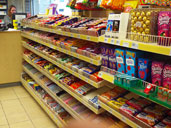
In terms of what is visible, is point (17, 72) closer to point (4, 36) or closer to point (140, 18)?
point (4, 36)

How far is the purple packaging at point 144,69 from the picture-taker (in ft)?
5.35

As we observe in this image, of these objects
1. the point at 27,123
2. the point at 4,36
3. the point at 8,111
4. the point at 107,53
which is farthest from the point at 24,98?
the point at 107,53

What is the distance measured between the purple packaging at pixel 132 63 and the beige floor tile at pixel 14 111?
2.44m

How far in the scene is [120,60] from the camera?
1851 mm

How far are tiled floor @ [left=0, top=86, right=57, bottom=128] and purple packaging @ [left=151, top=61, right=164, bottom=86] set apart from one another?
7.37ft

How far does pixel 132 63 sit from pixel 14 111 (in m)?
2.84

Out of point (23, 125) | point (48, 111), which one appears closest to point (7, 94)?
point (23, 125)

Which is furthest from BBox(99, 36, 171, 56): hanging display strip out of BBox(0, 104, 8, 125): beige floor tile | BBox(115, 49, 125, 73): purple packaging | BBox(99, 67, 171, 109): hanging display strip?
BBox(0, 104, 8, 125): beige floor tile

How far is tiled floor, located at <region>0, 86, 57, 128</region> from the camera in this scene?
11.1ft

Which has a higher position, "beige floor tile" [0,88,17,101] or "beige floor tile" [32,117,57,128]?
"beige floor tile" [0,88,17,101]

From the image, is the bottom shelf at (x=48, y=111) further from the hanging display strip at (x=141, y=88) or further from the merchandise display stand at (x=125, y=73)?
the hanging display strip at (x=141, y=88)

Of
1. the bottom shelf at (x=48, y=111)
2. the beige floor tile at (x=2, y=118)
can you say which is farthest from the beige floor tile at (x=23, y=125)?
the bottom shelf at (x=48, y=111)

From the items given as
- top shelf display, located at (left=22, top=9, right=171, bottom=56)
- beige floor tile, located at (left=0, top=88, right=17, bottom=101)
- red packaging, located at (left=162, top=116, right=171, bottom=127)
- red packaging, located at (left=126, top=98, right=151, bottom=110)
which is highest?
top shelf display, located at (left=22, top=9, right=171, bottom=56)

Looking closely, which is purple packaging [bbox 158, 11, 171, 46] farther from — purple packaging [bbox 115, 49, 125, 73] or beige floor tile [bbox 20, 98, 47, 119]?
beige floor tile [bbox 20, 98, 47, 119]
